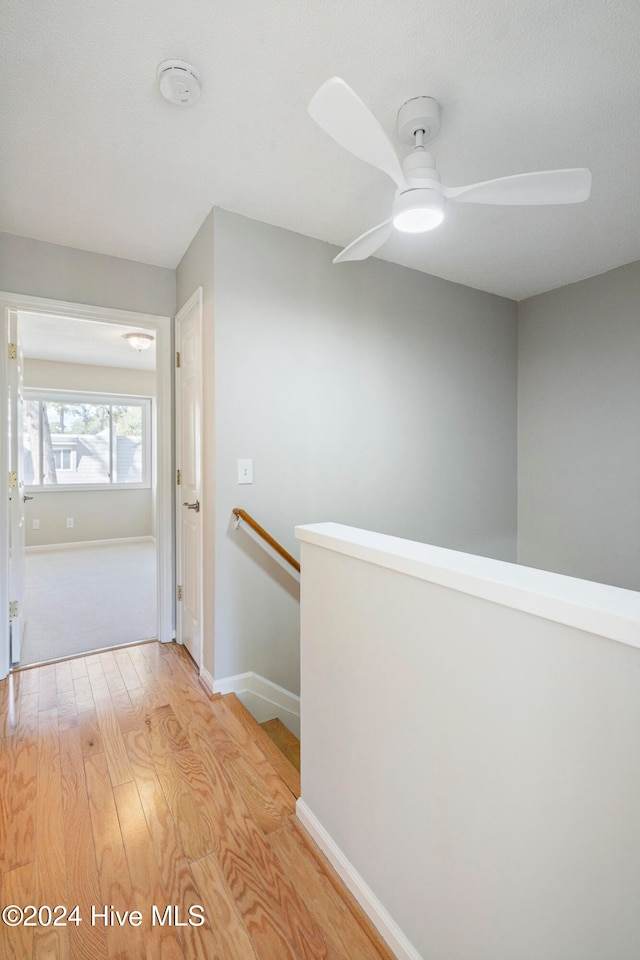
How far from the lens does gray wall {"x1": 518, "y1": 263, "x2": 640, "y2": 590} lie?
2902 millimetres

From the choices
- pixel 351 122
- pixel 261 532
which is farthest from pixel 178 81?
pixel 261 532

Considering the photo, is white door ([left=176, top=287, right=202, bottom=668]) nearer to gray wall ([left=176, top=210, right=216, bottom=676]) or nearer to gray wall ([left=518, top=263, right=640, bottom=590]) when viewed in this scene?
gray wall ([left=176, top=210, right=216, bottom=676])

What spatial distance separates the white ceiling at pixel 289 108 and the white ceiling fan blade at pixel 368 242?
357 millimetres

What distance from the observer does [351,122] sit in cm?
118

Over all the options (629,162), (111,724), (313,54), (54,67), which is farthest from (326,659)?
(629,162)

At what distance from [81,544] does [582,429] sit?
618cm

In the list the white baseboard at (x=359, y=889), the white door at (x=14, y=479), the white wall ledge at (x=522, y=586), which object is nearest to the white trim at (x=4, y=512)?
the white door at (x=14, y=479)

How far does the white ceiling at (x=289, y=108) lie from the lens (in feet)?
4.06

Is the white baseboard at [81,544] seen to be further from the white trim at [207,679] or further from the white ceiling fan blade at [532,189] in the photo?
the white ceiling fan blade at [532,189]

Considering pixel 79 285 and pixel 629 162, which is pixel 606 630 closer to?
pixel 629 162

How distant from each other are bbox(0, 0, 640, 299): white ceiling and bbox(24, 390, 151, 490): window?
13.5 ft

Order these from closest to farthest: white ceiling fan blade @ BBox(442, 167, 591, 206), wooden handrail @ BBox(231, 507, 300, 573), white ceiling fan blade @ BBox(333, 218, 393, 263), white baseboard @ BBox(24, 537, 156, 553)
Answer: white ceiling fan blade @ BBox(442, 167, 591, 206) → white ceiling fan blade @ BBox(333, 218, 393, 263) → wooden handrail @ BBox(231, 507, 300, 573) → white baseboard @ BBox(24, 537, 156, 553)

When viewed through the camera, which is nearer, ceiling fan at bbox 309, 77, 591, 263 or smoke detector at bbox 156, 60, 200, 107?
ceiling fan at bbox 309, 77, 591, 263

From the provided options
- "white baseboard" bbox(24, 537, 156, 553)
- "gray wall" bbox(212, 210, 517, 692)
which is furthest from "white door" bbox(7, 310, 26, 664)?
"white baseboard" bbox(24, 537, 156, 553)
